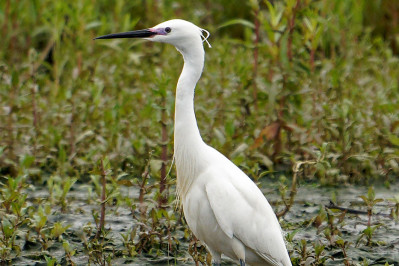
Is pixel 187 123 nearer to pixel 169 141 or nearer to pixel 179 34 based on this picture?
pixel 179 34

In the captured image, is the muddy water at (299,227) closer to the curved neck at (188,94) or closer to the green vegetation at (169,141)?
the green vegetation at (169,141)

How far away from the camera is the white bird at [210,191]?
3502 millimetres

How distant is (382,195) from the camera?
520cm

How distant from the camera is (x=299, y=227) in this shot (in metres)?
4.52

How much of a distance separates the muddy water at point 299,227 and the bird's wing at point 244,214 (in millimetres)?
326

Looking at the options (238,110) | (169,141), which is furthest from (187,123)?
(238,110)

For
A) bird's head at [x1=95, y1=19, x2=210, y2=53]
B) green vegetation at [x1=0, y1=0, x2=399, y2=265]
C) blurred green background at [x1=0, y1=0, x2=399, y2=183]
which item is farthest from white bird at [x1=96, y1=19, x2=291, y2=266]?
blurred green background at [x1=0, y1=0, x2=399, y2=183]

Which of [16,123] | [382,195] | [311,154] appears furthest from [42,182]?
[382,195]

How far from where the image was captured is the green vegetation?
4117 mm

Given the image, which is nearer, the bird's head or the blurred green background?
the bird's head

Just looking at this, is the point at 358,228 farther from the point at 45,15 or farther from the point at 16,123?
the point at 45,15

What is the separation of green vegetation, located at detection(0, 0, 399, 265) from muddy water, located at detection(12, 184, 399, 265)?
0.01m

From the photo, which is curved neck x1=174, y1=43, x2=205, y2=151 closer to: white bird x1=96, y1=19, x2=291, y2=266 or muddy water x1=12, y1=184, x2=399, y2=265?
white bird x1=96, y1=19, x2=291, y2=266

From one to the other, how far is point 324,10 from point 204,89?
1.25 meters
